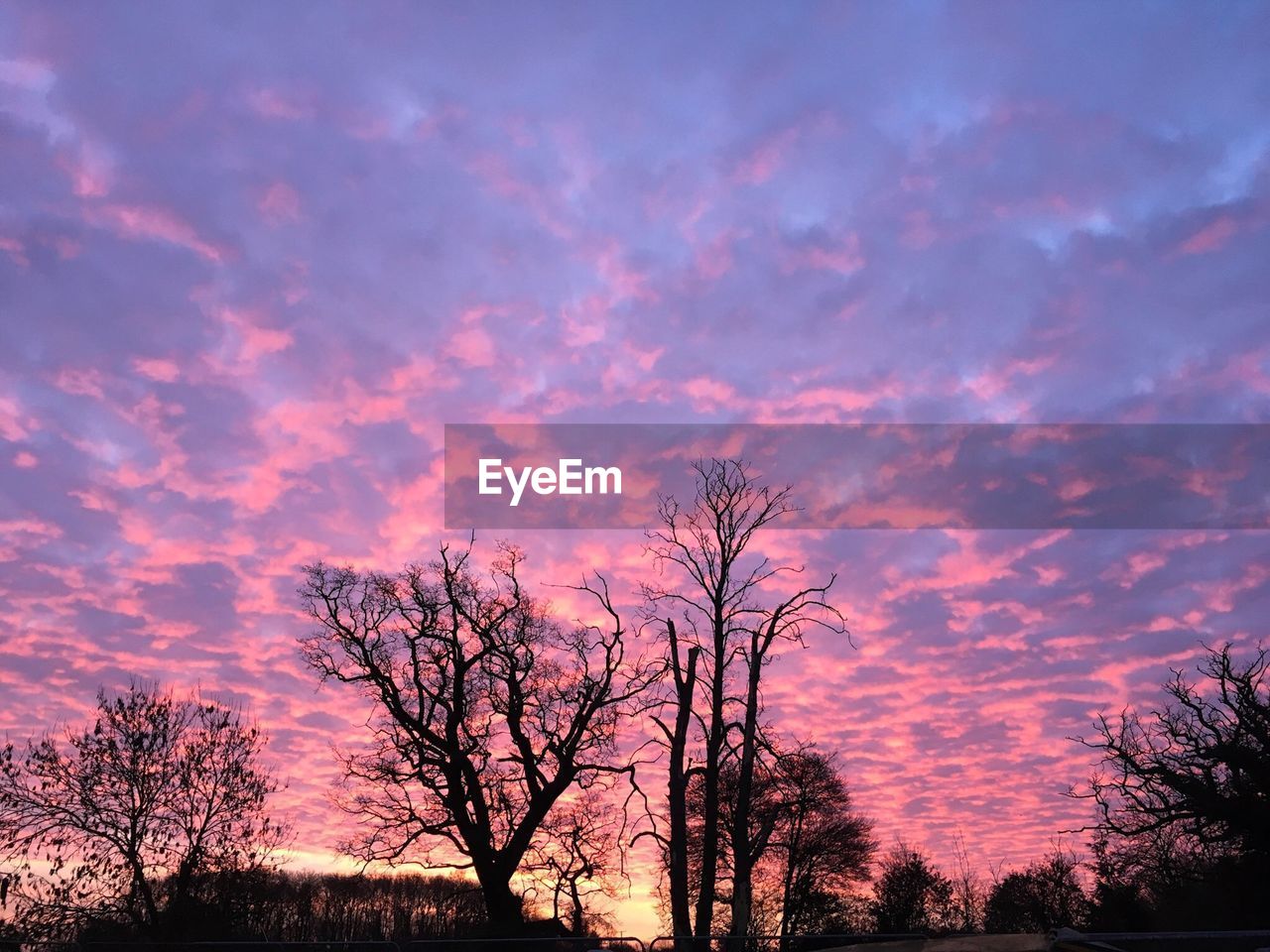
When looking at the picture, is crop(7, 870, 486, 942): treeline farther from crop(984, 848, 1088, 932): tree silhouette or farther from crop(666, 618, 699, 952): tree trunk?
crop(984, 848, 1088, 932): tree silhouette

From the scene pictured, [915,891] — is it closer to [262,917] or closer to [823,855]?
[823,855]

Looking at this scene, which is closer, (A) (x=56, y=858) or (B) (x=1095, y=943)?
(B) (x=1095, y=943)

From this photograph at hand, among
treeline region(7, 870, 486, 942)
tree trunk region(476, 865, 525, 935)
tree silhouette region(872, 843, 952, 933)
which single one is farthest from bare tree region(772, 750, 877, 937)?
tree trunk region(476, 865, 525, 935)

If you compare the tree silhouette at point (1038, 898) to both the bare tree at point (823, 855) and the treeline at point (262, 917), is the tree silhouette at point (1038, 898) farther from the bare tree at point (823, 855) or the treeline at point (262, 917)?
the treeline at point (262, 917)

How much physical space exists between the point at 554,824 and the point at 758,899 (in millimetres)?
31688

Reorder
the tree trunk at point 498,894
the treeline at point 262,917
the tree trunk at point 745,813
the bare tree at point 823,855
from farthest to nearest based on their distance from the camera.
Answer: the bare tree at point 823,855
the tree trunk at point 498,894
the treeline at point 262,917
the tree trunk at point 745,813

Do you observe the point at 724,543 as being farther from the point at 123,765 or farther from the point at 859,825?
the point at 859,825

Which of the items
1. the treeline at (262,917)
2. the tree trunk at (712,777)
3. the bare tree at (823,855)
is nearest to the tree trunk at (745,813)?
the tree trunk at (712,777)

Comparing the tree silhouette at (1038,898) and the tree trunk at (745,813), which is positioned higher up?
the tree trunk at (745,813)

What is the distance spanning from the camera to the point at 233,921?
1176 inches

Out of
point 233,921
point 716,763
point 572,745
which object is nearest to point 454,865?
point 572,745

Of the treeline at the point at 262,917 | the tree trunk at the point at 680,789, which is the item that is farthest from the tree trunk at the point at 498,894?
the tree trunk at the point at 680,789

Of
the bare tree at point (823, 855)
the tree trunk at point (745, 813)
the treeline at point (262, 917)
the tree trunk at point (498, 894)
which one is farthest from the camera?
the bare tree at point (823, 855)

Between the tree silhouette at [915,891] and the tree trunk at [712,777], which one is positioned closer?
the tree trunk at [712,777]
